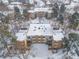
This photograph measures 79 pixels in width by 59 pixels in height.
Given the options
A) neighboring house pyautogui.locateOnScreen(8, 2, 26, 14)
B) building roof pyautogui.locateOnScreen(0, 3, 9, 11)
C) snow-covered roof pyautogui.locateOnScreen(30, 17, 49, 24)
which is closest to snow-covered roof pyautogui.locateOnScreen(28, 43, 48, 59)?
snow-covered roof pyautogui.locateOnScreen(30, 17, 49, 24)

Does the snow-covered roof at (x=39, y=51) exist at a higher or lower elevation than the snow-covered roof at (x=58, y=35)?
lower

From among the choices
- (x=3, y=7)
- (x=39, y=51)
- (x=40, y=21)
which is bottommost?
(x=39, y=51)

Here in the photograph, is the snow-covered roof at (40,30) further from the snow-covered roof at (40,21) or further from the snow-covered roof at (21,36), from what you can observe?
the snow-covered roof at (40,21)

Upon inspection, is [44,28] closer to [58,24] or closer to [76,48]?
[58,24]

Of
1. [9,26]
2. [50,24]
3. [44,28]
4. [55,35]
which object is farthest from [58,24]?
[9,26]

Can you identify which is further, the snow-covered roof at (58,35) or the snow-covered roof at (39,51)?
the snow-covered roof at (58,35)

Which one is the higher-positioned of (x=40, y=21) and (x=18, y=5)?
(x=18, y=5)

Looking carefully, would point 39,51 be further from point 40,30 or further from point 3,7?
point 3,7

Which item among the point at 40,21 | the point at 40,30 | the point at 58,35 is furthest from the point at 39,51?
the point at 40,21

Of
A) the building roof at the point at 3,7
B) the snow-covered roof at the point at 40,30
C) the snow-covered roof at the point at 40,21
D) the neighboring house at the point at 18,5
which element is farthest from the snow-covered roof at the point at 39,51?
the building roof at the point at 3,7
